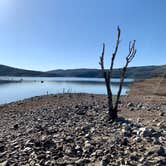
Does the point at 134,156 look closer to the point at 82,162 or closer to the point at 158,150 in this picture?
the point at 158,150

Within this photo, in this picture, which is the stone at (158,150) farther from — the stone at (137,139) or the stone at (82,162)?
the stone at (82,162)

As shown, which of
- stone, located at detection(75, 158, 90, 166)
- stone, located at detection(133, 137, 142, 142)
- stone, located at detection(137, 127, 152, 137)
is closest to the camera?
stone, located at detection(75, 158, 90, 166)

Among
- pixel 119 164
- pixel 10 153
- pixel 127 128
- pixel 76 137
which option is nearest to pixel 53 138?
pixel 76 137

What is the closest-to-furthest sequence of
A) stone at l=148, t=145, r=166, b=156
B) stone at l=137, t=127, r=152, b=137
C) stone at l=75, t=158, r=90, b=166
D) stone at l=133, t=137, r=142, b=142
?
stone at l=75, t=158, r=90, b=166 → stone at l=148, t=145, r=166, b=156 → stone at l=133, t=137, r=142, b=142 → stone at l=137, t=127, r=152, b=137

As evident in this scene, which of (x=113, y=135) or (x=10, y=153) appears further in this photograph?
(x=113, y=135)

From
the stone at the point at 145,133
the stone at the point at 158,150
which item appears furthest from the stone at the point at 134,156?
the stone at the point at 145,133

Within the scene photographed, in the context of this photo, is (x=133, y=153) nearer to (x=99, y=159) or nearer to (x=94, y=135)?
(x=99, y=159)

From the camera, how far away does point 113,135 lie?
12.1 meters

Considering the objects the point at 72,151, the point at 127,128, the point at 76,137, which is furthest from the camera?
the point at 127,128

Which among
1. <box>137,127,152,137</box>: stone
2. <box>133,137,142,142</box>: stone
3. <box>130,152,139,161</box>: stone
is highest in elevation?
<box>137,127,152,137</box>: stone

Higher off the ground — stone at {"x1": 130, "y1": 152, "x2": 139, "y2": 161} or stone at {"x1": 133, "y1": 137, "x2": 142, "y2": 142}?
stone at {"x1": 133, "y1": 137, "x2": 142, "y2": 142}

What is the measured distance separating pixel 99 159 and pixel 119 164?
0.76 meters

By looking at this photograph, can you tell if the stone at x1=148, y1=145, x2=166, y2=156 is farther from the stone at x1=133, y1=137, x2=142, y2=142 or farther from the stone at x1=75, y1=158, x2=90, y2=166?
the stone at x1=75, y1=158, x2=90, y2=166

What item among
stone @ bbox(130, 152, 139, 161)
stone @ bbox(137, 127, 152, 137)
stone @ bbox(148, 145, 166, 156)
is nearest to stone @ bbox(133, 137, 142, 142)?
stone @ bbox(137, 127, 152, 137)
